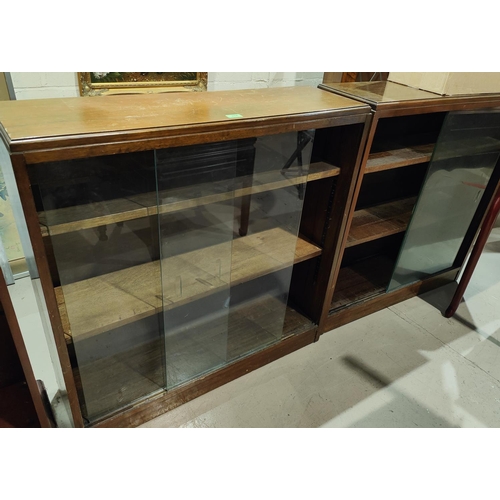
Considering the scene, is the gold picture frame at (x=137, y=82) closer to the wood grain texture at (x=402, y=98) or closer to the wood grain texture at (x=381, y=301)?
the wood grain texture at (x=402, y=98)

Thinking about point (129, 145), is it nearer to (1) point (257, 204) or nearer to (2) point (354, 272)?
(1) point (257, 204)

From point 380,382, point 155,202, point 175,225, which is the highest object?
point 155,202

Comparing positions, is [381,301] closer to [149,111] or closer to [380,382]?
[380,382]

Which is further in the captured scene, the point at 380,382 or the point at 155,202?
the point at 380,382

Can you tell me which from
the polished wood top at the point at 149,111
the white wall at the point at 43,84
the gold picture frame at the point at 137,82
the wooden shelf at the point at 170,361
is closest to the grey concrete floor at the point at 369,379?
Answer: the wooden shelf at the point at 170,361

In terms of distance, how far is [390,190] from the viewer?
7.35 feet

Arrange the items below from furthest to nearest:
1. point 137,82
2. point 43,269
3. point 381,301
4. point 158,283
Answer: point 381,301, point 137,82, point 158,283, point 43,269

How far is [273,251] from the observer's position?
5.43 feet

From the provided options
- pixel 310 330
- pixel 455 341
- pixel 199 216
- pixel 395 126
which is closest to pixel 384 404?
pixel 310 330

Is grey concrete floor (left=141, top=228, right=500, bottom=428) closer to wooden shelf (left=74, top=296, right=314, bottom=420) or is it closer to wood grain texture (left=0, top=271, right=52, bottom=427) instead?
wooden shelf (left=74, top=296, right=314, bottom=420)

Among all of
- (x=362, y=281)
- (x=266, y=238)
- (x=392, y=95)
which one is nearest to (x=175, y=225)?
(x=266, y=238)

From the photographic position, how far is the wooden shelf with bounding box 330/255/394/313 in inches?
83.0

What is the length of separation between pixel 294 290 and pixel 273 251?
1.47ft

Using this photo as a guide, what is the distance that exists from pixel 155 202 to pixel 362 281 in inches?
56.7
